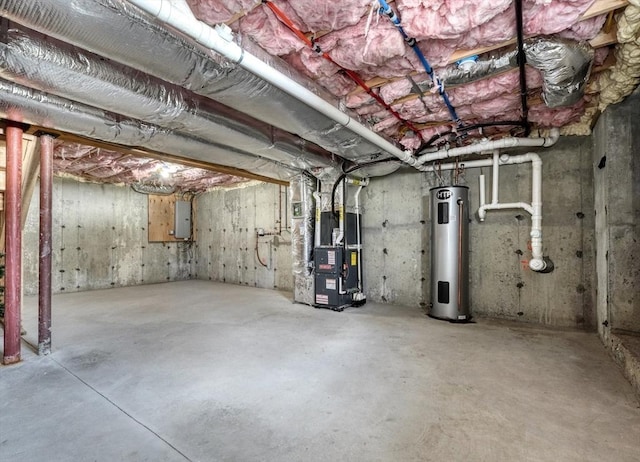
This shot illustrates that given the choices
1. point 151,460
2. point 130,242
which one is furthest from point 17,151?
point 130,242

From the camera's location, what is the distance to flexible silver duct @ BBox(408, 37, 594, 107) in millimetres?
1849

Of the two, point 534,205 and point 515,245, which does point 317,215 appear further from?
point 534,205

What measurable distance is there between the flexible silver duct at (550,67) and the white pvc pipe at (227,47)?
806mm

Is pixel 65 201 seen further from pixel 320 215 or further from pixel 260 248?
pixel 320 215

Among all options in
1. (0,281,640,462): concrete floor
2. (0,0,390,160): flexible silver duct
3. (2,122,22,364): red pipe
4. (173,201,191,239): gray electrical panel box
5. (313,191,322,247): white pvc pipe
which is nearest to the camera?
(0,0,390,160): flexible silver duct

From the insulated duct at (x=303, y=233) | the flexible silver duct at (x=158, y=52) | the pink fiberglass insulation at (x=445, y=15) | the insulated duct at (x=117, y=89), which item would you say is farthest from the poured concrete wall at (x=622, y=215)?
the insulated duct at (x=303, y=233)

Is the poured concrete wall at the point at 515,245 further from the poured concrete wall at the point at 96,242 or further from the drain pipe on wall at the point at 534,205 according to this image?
the poured concrete wall at the point at 96,242

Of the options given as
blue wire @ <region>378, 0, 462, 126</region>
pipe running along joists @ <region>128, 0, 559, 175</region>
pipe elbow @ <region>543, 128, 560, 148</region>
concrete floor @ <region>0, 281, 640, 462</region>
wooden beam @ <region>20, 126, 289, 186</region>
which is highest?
blue wire @ <region>378, 0, 462, 126</region>

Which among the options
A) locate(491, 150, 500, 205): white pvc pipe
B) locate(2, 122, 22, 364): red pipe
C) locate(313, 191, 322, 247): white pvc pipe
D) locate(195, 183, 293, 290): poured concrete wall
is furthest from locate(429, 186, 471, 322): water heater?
locate(2, 122, 22, 364): red pipe

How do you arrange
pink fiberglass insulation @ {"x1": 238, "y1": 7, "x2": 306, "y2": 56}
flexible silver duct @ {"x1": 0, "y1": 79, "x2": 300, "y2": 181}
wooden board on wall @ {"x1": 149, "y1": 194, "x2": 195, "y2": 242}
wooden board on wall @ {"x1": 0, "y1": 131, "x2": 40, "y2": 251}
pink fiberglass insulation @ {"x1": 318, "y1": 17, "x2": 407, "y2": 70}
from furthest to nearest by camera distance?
1. wooden board on wall @ {"x1": 149, "y1": 194, "x2": 195, "y2": 242}
2. wooden board on wall @ {"x1": 0, "y1": 131, "x2": 40, "y2": 251}
3. flexible silver duct @ {"x1": 0, "y1": 79, "x2": 300, "y2": 181}
4. pink fiberglass insulation @ {"x1": 318, "y1": 17, "x2": 407, "y2": 70}
5. pink fiberglass insulation @ {"x1": 238, "y1": 7, "x2": 306, "y2": 56}

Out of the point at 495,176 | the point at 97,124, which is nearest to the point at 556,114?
the point at 495,176

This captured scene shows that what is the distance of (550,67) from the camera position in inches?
76.9

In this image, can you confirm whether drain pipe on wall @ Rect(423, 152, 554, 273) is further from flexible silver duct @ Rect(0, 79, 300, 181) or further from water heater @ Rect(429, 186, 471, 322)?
flexible silver duct @ Rect(0, 79, 300, 181)

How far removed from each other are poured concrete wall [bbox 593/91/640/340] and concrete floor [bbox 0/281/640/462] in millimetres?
427
